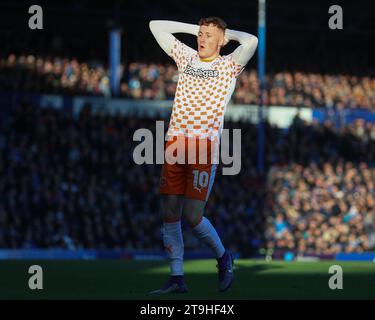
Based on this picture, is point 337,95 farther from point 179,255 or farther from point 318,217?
point 179,255

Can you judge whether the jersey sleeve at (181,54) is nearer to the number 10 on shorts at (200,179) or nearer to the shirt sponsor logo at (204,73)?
the shirt sponsor logo at (204,73)

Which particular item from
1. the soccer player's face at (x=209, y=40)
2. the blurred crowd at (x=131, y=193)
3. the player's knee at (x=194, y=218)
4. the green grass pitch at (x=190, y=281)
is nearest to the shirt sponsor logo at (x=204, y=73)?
the soccer player's face at (x=209, y=40)

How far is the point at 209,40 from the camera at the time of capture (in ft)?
36.0

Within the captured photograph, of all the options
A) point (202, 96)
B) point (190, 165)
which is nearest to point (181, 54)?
point (202, 96)

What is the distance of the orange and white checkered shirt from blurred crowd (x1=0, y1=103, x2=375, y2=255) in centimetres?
1497

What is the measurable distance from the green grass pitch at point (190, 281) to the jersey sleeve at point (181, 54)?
239 centimetres

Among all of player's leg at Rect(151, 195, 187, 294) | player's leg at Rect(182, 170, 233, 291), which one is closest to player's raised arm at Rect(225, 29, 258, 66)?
player's leg at Rect(182, 170, 233, 291)

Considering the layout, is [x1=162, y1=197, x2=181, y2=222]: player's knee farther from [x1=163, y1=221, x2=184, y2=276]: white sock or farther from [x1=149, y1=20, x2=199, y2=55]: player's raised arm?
[x1=149, y1=20, x2=199, y2=55]: player's raised arm

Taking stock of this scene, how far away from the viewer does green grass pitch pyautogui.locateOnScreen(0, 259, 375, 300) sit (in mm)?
10625

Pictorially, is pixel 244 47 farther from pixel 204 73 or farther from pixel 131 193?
pixel 131 193

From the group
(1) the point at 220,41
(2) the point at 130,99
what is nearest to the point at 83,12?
(2) the point at 130,99
